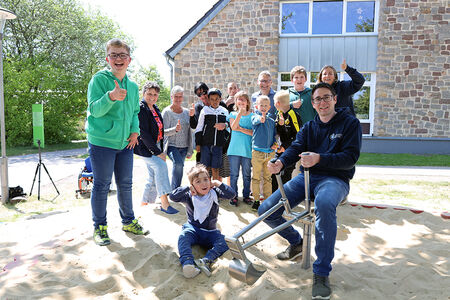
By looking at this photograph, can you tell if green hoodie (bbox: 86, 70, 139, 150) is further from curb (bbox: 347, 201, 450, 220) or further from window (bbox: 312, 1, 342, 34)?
window (bbox: 312, 1, 342, 34)

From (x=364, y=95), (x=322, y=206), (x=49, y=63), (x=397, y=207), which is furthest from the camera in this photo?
(x=49, y=63)

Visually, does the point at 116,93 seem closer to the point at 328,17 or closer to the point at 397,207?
the point at 397,207

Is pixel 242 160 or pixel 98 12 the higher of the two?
pixel 98 12

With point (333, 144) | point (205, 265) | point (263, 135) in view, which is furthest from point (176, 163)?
point (333, 144)

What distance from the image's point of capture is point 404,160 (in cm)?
1064

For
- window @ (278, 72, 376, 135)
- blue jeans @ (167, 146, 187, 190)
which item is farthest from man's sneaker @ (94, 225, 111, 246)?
window @ (278, 72, 376, 135)

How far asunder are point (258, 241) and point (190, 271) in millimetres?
777

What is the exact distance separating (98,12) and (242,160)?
21250 millimetres

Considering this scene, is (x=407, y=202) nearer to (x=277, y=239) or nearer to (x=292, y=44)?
(x=277, y=239)

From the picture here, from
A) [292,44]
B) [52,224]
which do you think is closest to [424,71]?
[292,44]

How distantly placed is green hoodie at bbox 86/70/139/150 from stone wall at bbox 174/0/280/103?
9378mm

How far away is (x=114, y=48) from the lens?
10.1 feet

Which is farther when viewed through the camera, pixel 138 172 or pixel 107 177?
pixel 138 172

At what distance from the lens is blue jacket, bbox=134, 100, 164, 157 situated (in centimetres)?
406
